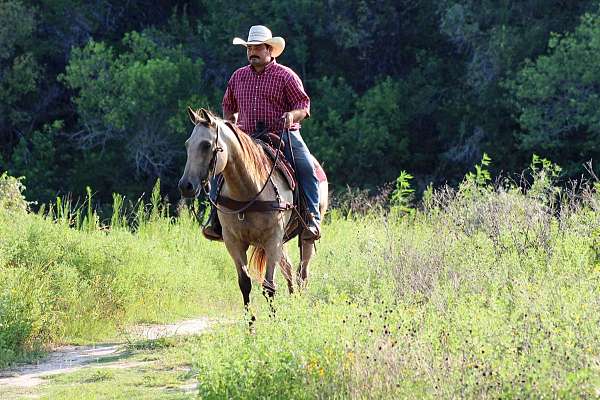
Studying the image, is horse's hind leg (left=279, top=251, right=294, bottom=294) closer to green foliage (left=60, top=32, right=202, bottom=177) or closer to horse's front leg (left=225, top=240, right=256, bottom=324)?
horse's front leg (left=225, top=240, right=256, bottom=324)

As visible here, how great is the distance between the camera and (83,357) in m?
9.63

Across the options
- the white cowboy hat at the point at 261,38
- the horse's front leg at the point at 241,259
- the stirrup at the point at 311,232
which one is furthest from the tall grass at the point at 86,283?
the white cowboy hat at the point at 261,38

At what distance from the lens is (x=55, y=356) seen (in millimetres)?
9742

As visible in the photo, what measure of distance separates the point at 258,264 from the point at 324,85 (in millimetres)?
17843

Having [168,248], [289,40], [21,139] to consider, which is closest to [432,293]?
[168,248]

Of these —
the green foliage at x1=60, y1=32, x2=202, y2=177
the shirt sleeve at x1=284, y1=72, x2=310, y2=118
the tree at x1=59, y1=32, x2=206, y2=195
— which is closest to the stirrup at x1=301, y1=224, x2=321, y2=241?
the shirt sleeve at x1=284, y1=72, x2=310, y2=118

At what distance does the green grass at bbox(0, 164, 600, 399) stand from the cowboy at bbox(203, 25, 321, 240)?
91 cm

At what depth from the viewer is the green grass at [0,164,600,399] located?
6.22 metres

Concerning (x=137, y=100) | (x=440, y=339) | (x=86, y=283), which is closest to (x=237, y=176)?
(x=86, y=283)

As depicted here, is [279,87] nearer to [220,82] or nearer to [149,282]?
[149,282]

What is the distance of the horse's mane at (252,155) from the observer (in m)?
9.17

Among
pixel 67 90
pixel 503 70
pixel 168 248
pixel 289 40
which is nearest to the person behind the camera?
pixel 168 248

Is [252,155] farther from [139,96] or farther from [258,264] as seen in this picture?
[139,96]

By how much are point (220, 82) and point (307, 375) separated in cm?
2268
